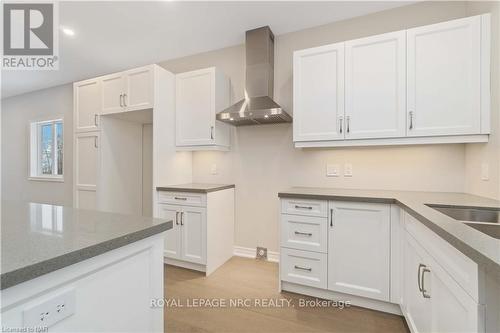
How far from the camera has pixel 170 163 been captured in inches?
114

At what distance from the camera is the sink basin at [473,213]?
1380 millimetres

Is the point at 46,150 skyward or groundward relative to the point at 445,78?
groundward

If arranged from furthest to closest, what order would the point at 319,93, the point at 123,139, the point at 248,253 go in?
1. the point at 123,139
2. the point at 248,253
3. the point at 319,93

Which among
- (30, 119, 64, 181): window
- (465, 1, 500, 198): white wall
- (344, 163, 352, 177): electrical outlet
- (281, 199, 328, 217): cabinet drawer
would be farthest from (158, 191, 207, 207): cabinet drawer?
(30, 119, 64, 181): window

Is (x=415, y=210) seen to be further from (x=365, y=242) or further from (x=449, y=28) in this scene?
(x=449, y=28)

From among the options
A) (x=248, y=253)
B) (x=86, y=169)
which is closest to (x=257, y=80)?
(x=248, y=253)

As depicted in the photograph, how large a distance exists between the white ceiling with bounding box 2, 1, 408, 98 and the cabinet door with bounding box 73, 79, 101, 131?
49 centimetres

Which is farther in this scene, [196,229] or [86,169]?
[86,169]

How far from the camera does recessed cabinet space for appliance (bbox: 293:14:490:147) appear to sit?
176cm

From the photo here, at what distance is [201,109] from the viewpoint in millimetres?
2795

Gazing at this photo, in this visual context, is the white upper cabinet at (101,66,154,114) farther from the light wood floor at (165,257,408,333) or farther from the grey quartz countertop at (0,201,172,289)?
the light wood floor at (165,257,408,333)

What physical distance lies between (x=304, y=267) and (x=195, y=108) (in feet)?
6.86

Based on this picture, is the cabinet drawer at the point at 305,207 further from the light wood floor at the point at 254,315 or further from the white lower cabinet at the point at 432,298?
Result: the light wood floor at the point at 254,315
